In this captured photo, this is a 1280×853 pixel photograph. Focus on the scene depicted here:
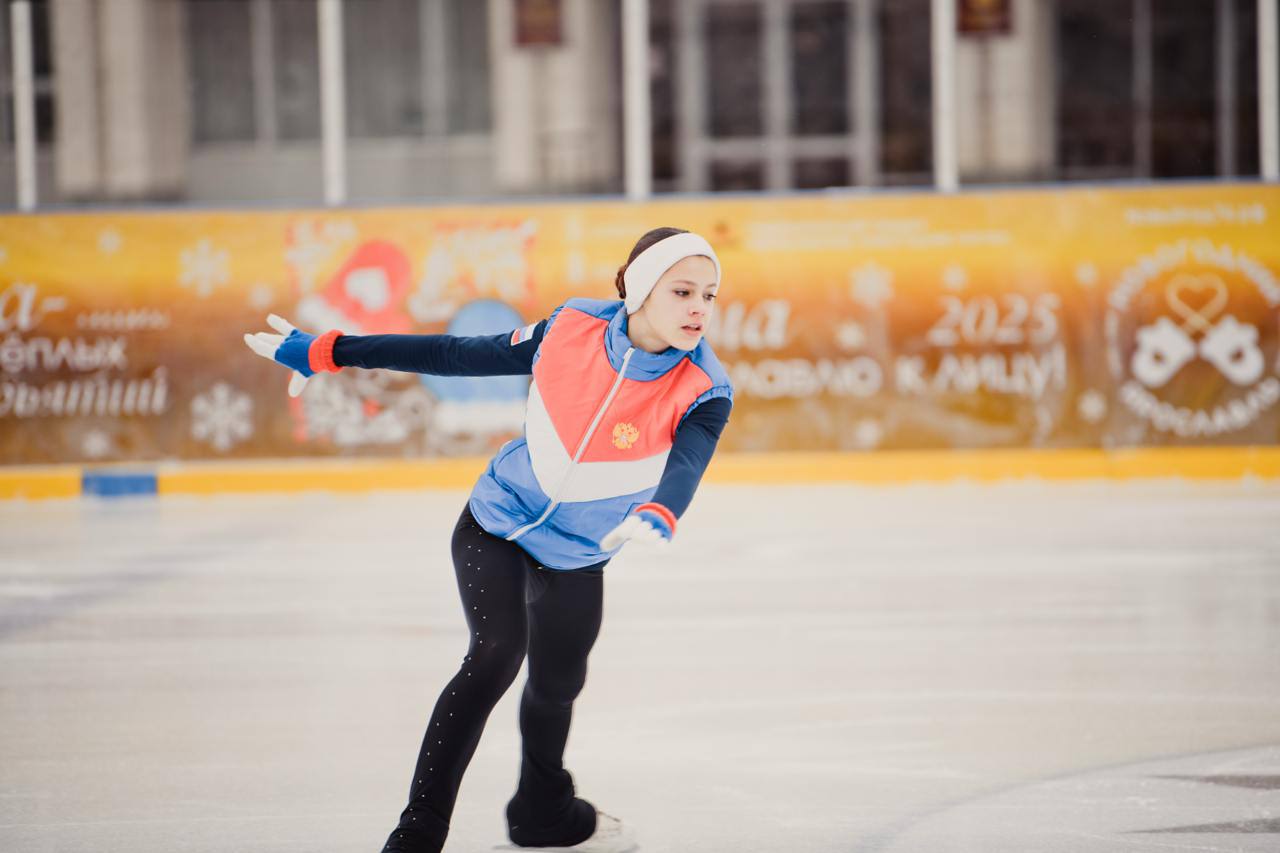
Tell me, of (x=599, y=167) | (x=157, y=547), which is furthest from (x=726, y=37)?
(x=157, y=547)

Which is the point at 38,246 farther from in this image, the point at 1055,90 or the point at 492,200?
the point at 1055,90

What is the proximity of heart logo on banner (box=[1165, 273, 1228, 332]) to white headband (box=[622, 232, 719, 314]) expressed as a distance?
28.7 ft

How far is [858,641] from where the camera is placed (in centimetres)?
577

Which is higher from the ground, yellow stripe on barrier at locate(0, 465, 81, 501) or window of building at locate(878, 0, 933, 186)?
window of building at locate(878, 0, 933, 186)

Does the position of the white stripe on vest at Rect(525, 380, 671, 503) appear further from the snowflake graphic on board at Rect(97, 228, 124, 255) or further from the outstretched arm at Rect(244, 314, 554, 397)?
the snowflake graphic on board at Rect(97, 228, 124, 255)

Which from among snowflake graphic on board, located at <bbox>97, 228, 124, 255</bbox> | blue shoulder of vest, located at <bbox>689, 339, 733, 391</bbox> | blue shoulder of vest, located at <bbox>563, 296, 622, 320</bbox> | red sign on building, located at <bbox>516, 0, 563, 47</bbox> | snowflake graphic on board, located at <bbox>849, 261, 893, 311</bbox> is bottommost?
blue shoulder of vest, located at <bbox>689, 339, 733, 391</bbox>

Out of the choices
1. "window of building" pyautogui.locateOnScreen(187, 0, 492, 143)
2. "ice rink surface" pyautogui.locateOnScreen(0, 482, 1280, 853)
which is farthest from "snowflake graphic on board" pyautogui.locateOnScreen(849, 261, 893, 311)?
"window of building" pyautogui.locateOnScreen(187, 0, 492, 143)

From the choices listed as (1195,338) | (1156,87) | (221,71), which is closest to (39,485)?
(1195,338)

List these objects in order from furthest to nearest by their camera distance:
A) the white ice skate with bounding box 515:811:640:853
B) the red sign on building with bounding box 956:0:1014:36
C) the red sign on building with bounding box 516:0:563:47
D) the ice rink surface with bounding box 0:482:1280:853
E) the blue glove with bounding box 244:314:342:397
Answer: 1. the red sign on building with bounding box 516:0:563:47
2. the red sign on building with bounding box 956:0:1014:36
3. the ice rink surface with bounding box 0:482:1280:853
4. the white ice skate with bounding box 515:811:640:853
5. the blue glove with bounding box 244:314:342:397

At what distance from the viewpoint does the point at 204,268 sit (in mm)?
11234

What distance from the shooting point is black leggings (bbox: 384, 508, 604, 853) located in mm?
3066

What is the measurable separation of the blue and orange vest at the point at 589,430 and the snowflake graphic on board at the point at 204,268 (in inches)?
333

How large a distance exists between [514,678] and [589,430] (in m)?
0.52

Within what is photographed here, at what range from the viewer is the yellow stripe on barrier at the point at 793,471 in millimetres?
10992
